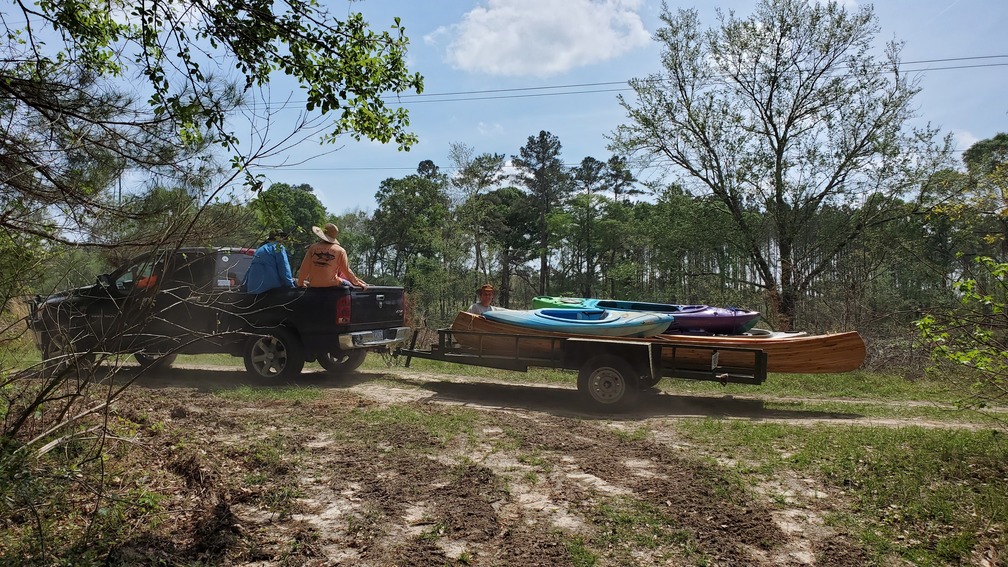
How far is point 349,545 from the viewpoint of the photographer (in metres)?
3.37

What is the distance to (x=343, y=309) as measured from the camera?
838 cm

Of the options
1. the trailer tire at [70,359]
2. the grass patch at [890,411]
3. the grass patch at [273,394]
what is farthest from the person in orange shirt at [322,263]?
the grass patch at [890,411]

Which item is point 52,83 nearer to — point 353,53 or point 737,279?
point 353,53

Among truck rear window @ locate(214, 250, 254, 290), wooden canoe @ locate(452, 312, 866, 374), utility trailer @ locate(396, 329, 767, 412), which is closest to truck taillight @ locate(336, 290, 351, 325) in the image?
truck rear window @ locate(214, 250, 254, 290)

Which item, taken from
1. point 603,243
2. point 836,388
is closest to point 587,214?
point 603,243

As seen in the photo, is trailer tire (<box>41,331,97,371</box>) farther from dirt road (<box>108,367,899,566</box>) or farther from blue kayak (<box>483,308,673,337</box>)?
blue kayak (<box>483,308,673,337</box>)

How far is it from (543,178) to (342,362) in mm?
36447

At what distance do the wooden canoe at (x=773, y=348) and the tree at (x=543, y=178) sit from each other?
1385 inches

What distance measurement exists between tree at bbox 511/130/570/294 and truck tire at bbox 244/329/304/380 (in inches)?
1389

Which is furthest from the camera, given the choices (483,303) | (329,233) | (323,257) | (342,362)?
(342,362)

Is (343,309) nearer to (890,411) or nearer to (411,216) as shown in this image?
(890,411)

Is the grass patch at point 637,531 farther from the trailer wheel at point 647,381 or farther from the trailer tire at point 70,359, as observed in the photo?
the trailer wheel at point 647,381

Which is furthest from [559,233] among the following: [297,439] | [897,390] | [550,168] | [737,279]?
[297,439]

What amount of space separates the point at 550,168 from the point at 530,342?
37.7 meters
